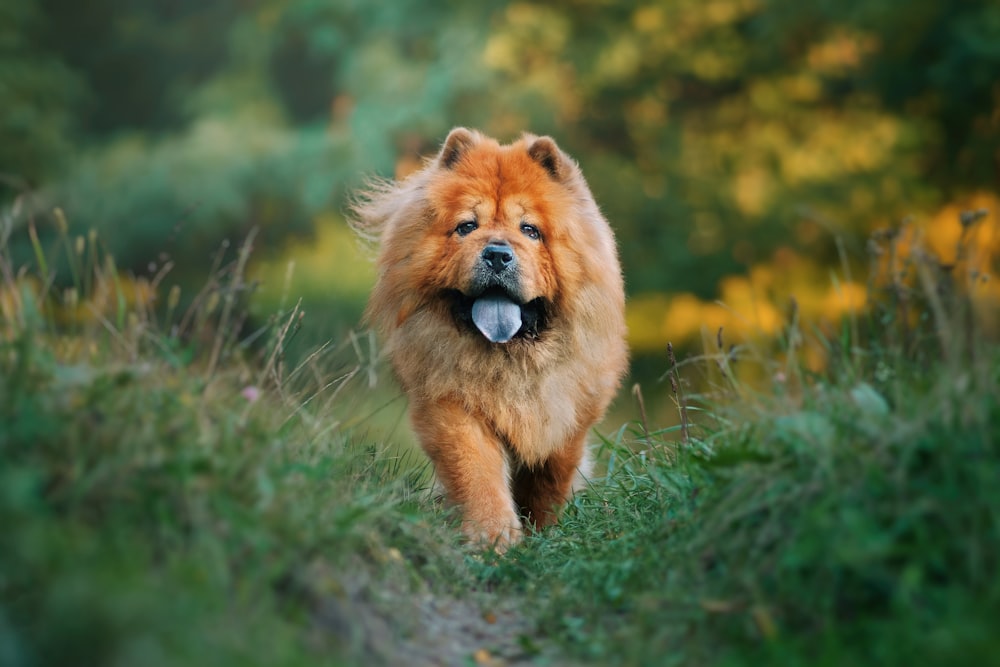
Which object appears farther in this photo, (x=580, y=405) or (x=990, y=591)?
(x=580, y=405)

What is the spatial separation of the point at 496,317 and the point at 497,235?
1.33 feet

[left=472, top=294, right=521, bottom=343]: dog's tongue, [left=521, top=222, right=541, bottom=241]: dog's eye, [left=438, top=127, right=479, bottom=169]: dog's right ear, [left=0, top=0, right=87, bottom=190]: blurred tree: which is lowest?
[left=472, top=294, right=521, bottom=343]: dog's tongue

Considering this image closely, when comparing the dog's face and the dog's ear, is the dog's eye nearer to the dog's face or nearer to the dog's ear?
the dog's face

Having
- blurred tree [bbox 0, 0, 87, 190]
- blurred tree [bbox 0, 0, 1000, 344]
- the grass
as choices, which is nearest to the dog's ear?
the grass

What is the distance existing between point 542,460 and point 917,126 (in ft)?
39.4

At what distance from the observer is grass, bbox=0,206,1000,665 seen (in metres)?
2.59

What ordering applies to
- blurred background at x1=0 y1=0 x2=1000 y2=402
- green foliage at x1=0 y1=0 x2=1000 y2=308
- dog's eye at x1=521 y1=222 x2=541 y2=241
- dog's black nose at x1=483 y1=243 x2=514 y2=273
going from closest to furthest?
dog's black nose at x1=483 y1=243 x2=514 y2=273
dog's eye at x1=521 y1=222 x2=541 y2=241
blurred background at x1=0 y1=0 x2=1000 y2=402
green foliage at x1=0 y1=0 x2=1000 y2=308

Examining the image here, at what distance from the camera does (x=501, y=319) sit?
5.31m

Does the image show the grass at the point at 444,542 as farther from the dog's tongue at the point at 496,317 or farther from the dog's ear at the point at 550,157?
the dog's ear at the point at 550,157

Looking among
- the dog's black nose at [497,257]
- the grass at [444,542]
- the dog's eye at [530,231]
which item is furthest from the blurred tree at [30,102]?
the grass at [444,542]

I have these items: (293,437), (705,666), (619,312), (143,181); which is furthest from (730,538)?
(143,181)

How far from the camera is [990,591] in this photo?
278 cm

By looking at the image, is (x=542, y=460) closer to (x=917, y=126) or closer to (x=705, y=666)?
(x=705, y=666)

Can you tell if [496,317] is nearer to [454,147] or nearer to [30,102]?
[454,147]
